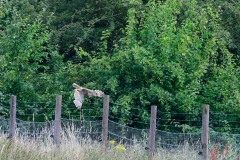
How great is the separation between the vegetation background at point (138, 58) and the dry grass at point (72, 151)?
3.94 meters

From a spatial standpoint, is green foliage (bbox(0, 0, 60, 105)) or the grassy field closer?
the grassy field

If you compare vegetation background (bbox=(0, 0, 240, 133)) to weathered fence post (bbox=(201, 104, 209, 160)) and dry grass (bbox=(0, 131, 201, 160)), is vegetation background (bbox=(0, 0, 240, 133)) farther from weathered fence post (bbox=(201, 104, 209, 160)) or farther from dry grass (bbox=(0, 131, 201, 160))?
dry grass (bbox=(0, 131, 201, 160))

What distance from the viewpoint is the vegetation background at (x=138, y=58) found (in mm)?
13672

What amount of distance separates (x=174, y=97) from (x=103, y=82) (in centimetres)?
194

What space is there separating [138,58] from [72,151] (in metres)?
5.30

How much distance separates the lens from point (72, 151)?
27.9ft

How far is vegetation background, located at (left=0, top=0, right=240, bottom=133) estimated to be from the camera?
13.7 m

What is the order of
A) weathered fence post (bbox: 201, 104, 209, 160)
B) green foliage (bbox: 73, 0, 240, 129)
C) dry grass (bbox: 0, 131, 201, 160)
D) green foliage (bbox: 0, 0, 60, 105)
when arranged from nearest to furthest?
dry grass (bbox: 0, 131, 201, 160) < weathered fence post (bbox: 201, 104, 209, 160) < green foliage (bbox: 73, 0, 240, 129) < green foliage (bbox: 0, 0, 60, 105)

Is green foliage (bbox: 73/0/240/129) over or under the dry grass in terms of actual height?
over

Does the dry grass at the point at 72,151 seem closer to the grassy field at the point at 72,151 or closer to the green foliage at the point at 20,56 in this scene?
the grassy field at the point at 72,151

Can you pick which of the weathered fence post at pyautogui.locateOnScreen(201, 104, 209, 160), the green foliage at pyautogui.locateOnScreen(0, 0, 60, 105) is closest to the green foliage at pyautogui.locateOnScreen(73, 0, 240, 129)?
the green foliage at pyautogui.locateOnScreen(0, 0, 60, 105)

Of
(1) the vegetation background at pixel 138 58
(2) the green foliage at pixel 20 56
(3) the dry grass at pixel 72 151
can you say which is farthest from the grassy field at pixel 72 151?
(2) the green foliage at pixel 20 56

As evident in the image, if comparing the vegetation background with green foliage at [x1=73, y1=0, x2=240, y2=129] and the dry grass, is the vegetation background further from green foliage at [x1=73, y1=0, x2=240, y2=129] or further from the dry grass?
the dry grass

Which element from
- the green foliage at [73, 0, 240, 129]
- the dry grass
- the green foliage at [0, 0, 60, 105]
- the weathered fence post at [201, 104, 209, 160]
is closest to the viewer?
the dry grass
